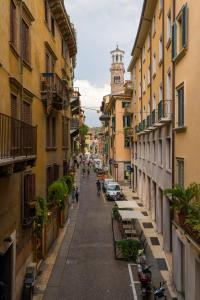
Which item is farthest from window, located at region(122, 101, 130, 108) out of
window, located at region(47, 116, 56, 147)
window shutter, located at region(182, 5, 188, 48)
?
window shutter, located at region(182, 5, 188, 48)

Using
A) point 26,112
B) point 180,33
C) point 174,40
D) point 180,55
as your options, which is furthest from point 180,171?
point 26,112

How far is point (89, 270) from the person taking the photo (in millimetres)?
17891

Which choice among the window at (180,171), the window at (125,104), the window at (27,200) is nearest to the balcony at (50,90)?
the window at (27,200)

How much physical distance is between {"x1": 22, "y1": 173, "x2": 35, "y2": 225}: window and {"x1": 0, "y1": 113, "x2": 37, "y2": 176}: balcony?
8.18 ft

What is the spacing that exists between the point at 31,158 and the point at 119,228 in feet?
47.5

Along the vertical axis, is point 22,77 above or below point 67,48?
below

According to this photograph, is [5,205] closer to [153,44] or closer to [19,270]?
[19,270]

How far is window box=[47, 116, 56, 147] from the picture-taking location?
72.1 feet

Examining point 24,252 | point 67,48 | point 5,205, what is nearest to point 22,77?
point 5,205

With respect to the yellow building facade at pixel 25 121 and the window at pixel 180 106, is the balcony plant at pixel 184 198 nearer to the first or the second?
the window at pixel 180 106

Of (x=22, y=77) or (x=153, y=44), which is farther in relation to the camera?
(x=153, y=44)

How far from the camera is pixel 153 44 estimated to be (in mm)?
27219

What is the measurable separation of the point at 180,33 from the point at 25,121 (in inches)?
283

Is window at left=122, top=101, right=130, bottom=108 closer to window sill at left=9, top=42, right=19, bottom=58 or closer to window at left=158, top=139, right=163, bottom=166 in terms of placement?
window at left=158, top=139, right=163, bottom=166
